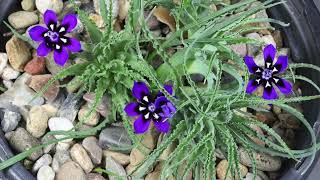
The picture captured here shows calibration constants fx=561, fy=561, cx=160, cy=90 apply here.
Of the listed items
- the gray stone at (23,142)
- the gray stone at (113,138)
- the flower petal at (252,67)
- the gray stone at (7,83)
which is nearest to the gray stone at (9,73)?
the gray stone at (7,83)

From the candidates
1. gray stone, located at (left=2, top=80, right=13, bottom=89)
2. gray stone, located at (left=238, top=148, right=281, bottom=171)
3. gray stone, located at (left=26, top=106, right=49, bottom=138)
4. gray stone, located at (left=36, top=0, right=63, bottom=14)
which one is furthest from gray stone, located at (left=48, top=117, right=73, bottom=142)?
gray stone, located at (left=238, top=148, right=281, bottom=171)

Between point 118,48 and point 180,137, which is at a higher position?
point 118,48

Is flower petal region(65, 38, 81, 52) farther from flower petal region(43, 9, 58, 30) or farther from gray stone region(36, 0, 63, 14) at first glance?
gray stone region(36, 0, 63, 14)

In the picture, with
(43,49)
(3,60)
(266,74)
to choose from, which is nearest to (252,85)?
(266,74)

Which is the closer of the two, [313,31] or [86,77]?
[86,77]

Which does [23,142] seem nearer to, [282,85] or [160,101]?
[160,101]

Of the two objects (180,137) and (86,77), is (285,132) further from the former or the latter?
(86,77)

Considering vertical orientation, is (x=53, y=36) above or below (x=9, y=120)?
above

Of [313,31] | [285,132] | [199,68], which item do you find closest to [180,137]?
[199,68]
